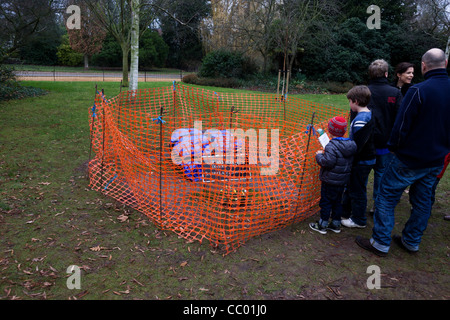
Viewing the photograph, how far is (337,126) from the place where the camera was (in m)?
3.47

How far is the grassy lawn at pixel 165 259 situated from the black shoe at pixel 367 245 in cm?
6

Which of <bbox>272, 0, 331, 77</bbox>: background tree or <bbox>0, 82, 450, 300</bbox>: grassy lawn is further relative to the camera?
<bbox>272, 0, 331, 77</bbox>: background tree

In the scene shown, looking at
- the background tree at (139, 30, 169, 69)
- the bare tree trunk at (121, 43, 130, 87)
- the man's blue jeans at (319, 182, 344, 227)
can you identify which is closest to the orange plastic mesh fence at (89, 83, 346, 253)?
the man's blue jeans at (319, 182, 344, 227)

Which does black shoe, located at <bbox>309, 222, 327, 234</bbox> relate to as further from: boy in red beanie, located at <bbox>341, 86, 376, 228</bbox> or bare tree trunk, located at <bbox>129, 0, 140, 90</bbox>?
bare tree trunk, located at <bbox>129, 0, 140, 90</bbox>

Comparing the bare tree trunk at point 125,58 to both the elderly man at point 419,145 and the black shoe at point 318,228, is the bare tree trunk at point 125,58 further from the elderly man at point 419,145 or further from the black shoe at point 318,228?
the elderly man at point 419,145

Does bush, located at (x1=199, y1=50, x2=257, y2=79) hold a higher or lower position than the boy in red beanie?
higher

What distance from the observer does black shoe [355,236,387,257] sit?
3.43 meters

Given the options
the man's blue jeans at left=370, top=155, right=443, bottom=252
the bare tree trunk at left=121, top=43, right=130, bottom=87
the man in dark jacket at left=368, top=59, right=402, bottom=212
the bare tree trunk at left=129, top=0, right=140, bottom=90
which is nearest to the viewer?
the man's blue jeans at left=370, top=155, right=443, bottom=252

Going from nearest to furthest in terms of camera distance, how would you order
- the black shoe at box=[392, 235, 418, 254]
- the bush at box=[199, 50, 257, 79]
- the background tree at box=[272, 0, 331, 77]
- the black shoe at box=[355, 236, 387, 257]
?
the black shoe at box=[355, 236, 387, 257]
the black shoe at box=[392, 235, 418, 254]
the background tree at box=[272, 0, 331, 77]
the bush at box=[199, 50, 257, 79]

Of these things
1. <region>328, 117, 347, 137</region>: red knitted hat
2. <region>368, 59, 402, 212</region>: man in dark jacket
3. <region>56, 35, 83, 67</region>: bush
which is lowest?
<region>328, 117, 347, 137</region>: red knitted hat

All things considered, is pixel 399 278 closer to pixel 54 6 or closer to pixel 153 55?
pixel 54 6

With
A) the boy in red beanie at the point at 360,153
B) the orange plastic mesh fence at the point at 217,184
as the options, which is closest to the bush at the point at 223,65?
the orange plastic mesh fence at the point at 217,184

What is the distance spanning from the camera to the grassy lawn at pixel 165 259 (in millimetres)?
2867
